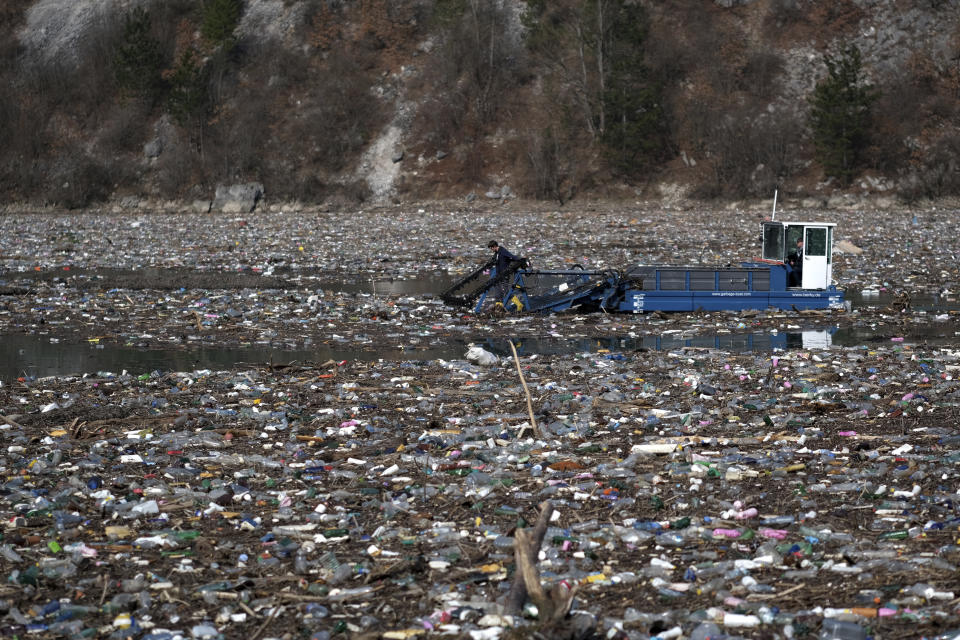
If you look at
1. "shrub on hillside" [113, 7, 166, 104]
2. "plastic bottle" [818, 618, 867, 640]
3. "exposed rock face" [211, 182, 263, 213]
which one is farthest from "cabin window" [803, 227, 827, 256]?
"shrub on hillside" [113, 7, 166, 104]

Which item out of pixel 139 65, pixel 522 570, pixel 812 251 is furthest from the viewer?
pixel 139 65

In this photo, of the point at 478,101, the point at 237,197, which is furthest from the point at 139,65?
the point at 478,101

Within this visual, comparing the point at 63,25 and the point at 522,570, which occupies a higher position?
the point at 63,25

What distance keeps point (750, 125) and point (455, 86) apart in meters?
13.7

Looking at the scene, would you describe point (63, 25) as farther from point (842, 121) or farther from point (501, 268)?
point (501, 268)

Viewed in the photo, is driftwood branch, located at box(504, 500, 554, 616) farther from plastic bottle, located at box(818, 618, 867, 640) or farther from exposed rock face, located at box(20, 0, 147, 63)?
exposed rock face, located at box(20, 0, 147, 63)

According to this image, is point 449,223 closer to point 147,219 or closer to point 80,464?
point 147,219

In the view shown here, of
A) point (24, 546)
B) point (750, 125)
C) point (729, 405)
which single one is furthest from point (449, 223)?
point (24, 546)

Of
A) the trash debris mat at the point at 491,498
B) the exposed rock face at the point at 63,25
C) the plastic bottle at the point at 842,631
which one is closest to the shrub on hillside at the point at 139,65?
the exposed rock face at the point at 63,25

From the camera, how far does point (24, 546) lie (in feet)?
20.6

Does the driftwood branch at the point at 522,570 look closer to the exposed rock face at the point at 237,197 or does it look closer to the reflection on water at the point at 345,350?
the reflection on water at the point at 345,350

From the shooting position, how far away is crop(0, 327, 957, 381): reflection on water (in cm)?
1258

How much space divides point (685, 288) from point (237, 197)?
31.0 meters

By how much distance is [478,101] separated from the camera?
49844 millimetres
